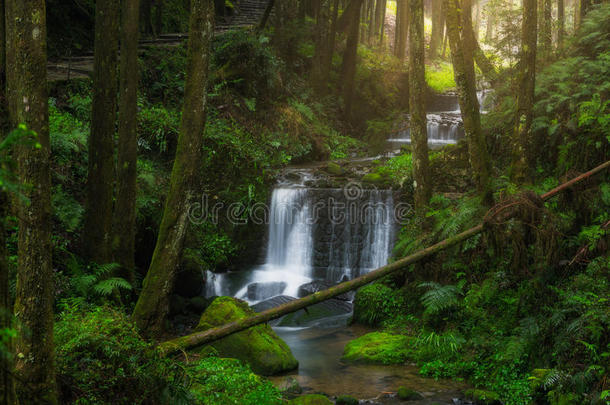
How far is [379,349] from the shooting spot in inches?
362

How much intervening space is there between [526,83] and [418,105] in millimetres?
2471

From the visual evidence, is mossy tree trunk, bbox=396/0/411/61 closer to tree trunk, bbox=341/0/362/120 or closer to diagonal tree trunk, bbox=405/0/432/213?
Answer: tree trunk, bbox=341/0/362/120

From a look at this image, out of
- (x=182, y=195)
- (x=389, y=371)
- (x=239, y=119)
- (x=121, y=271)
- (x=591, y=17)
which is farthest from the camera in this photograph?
(x=239, y=119)

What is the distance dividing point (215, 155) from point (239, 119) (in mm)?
3112

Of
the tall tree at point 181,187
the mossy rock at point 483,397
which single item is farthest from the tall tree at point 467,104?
the tall tree at point 181,187

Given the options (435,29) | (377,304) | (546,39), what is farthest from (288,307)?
(435,29)

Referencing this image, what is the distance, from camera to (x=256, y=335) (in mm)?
8953

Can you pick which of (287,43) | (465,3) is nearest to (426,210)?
(465,3)

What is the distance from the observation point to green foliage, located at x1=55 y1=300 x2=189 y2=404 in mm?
4723

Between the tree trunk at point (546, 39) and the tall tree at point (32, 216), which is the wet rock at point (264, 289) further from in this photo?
the tree trunk at point (546, 39)

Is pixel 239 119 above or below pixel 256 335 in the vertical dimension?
above

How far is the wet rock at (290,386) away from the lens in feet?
25.2

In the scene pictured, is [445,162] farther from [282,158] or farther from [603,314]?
[603,314]

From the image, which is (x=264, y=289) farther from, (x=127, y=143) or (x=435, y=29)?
(x=435, y=29)
